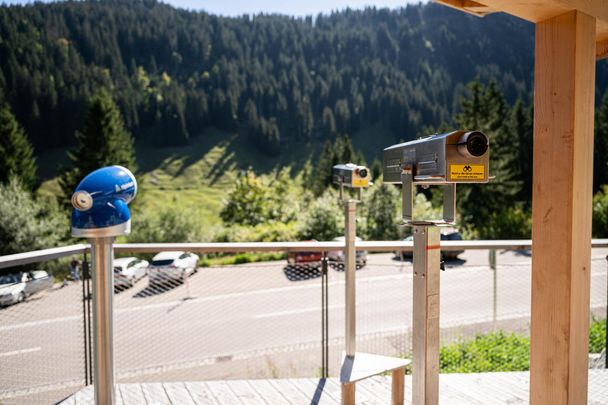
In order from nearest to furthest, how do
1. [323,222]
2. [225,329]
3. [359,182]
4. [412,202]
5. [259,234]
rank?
[412,202] < [359,182] < [225,329] < [323,222] < [259,234]

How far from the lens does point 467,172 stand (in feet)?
5.03

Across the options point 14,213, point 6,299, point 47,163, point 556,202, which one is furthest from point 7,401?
point 47,163

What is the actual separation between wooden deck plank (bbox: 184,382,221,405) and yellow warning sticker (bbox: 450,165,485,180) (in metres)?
1.83

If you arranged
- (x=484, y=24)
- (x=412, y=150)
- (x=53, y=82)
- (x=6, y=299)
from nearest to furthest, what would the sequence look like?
(x=412, y=150) < (x=6, y=299) < (x=53, y=82) < (x=484, y=24)

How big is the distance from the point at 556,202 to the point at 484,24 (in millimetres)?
102431

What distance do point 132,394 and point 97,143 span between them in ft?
98.4

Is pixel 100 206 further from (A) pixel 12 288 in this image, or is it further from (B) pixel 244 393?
(B) pixel 244 393

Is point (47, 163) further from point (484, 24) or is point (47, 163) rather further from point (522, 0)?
point (484, 24)

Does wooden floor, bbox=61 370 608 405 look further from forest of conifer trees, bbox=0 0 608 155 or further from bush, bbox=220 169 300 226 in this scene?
forest of conifer trees, bbox=0 0 608 155

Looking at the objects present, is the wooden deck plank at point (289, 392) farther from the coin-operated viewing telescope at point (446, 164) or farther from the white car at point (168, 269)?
the coin-operated viewing telescope at point (446, 164)

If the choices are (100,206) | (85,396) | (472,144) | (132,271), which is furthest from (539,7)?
(132,271)

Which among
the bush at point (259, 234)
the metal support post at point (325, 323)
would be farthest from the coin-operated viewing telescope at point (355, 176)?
the bush at point (259, 234)

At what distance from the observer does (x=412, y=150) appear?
171 centimetres

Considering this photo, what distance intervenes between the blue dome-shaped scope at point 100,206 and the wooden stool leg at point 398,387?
151 centimetres
